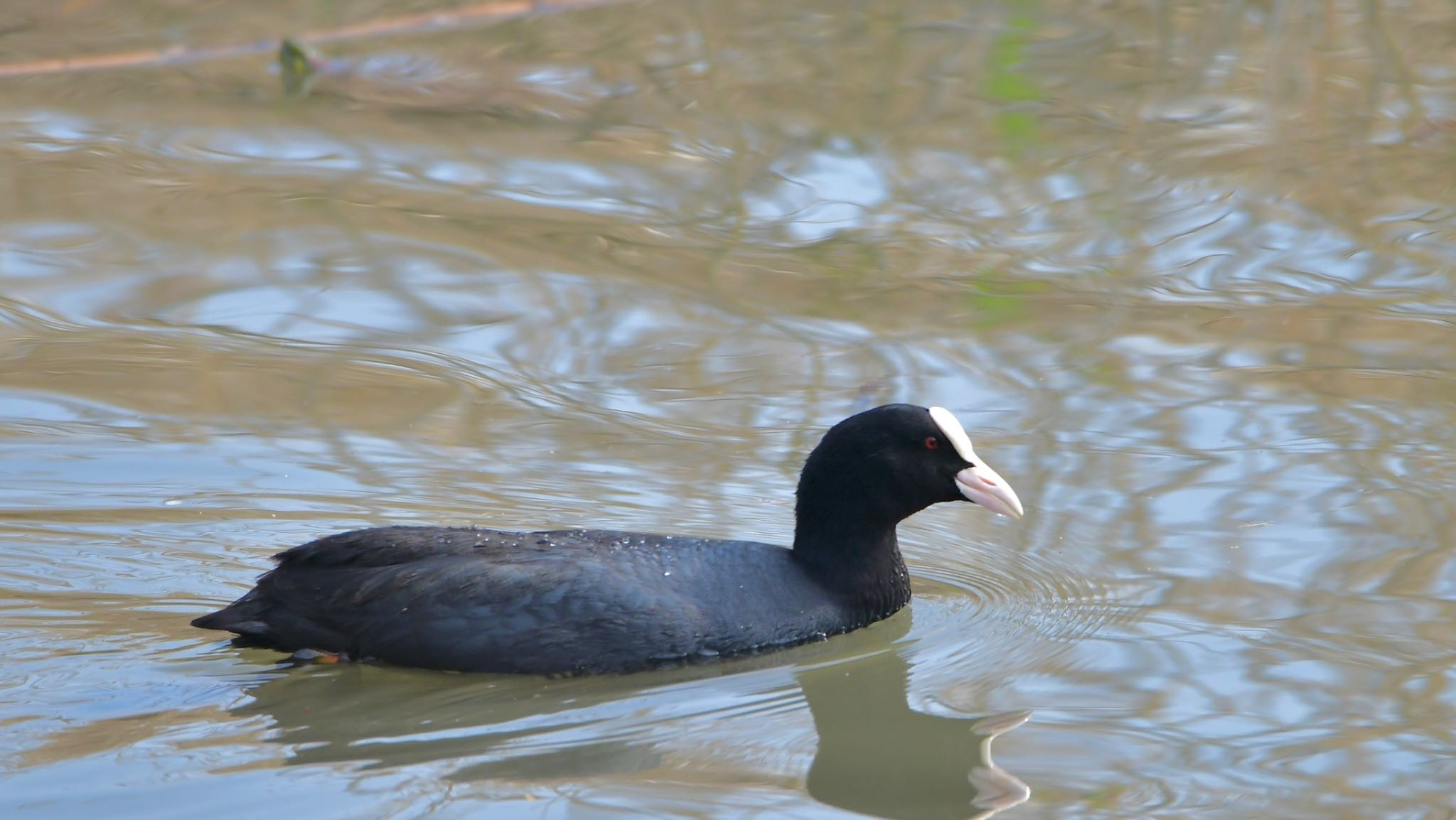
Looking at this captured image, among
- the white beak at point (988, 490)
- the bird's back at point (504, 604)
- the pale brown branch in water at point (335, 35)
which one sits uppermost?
the pale brown branch in water at point (335, 35)

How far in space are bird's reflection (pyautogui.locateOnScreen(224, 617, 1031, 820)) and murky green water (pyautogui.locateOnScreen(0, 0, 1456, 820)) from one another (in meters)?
0.02

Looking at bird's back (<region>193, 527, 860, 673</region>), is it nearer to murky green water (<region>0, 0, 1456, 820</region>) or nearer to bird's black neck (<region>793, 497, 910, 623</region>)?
murky green water (<region>0, 0, 1456, 820</region>)

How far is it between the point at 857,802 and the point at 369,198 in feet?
19.1

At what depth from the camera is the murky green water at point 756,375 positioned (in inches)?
183

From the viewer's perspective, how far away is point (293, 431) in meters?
6.80

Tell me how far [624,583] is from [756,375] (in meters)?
2.39

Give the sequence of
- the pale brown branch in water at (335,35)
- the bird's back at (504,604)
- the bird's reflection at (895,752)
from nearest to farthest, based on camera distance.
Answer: the bird's reflection at (895,752) < the bird's back at (504,604) < the pale brown branch in water at (335,35)

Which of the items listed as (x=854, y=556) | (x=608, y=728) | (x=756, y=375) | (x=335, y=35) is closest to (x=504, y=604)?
(x=608, y=728)

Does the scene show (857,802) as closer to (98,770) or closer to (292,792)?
(292,792)

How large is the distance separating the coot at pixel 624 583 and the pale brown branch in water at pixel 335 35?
23.1 ft

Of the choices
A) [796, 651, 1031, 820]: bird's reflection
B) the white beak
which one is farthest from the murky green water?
the white beak

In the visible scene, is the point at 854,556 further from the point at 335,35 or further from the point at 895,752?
the point at 335,35

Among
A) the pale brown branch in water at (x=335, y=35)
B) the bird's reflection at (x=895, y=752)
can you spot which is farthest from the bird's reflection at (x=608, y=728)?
the pale brown branch in water at (x=335, y=35)

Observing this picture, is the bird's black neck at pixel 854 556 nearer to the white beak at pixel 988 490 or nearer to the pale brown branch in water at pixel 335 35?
the white beak at pixel 988 490
